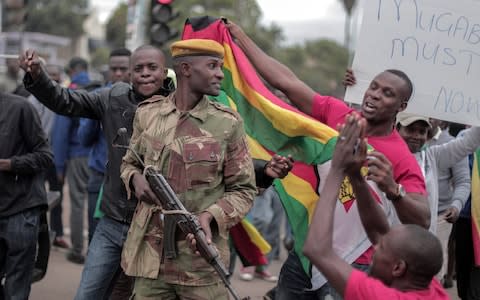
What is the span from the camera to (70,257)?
8.92 meters

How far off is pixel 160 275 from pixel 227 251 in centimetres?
36

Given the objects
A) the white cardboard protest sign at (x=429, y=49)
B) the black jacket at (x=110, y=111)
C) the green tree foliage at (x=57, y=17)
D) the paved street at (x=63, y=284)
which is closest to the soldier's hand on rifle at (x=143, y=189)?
the black jacket at (x=110, y=111)

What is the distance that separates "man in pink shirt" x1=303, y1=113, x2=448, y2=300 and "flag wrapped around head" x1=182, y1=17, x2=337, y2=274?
129 centimetres

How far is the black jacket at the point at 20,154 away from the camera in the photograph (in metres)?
5.52

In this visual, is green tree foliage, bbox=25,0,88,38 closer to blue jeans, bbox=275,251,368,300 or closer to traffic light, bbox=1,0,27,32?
traffic light, bbox=1,0,27,32

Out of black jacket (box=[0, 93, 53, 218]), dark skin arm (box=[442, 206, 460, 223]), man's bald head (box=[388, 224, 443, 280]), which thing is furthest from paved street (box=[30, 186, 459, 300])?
man's bald head (box=[388, 224, 443, 280])

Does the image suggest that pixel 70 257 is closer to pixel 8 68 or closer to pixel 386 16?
pixel 8 68

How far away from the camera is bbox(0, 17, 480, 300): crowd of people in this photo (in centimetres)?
316

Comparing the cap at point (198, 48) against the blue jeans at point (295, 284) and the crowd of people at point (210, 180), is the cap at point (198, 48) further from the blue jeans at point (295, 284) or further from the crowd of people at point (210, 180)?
the blue jeans at point (295, 284)

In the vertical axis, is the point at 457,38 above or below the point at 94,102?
above

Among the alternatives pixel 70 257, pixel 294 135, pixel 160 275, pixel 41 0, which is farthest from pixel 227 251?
pixel 41 0

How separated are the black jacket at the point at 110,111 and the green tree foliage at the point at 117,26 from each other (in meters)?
58.7

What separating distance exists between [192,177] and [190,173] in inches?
0.8

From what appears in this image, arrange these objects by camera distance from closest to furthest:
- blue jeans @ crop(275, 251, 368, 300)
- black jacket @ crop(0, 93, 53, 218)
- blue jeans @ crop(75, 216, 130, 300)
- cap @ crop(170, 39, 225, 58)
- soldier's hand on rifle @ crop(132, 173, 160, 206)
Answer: soldier's hand on rifle @ crop(132, 173, 160, 206) < cap @ crop(170, 39, 225, 58) < blue jeans @ crop(275, 251, 368, 300) < blue jeans @ crop(75, 216, 130, 300) < black jacket @ crop(0, 93, 53, 218)
